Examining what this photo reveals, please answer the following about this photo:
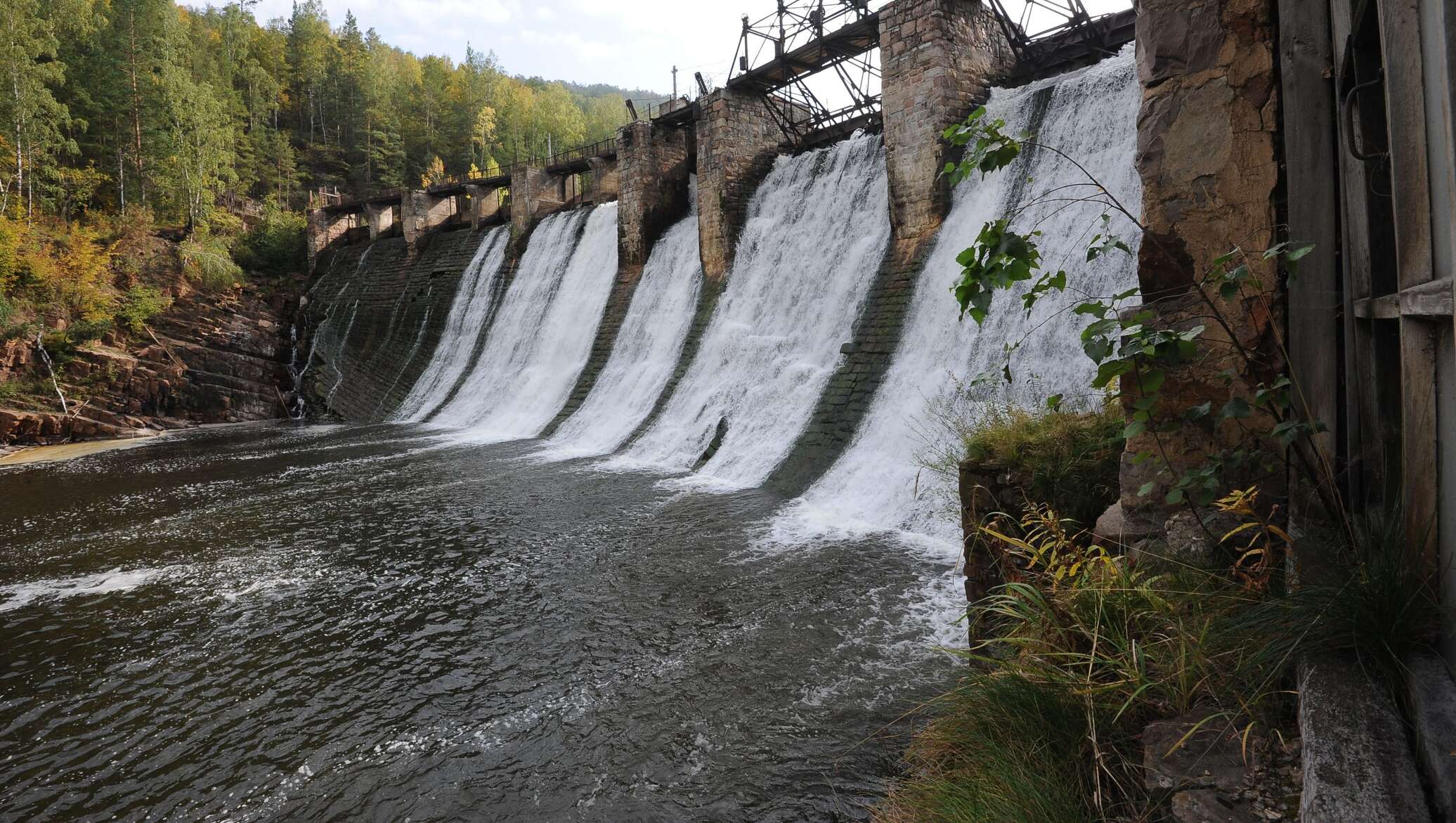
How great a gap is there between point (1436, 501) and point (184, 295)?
96.8 feet

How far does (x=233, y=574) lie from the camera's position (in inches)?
274

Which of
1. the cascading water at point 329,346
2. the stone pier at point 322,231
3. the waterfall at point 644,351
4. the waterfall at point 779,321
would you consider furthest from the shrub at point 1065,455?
the stone pier at point 322,231

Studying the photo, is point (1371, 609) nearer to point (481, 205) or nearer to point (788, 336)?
point (788, 336)

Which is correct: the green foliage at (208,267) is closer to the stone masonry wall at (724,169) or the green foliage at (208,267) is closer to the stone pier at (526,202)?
the stone pier at (526,202)

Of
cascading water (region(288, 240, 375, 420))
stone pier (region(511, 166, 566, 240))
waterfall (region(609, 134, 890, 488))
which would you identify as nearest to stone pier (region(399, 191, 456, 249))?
cascading water (region(288, 240, 375, 420))

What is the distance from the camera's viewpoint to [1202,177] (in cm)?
290

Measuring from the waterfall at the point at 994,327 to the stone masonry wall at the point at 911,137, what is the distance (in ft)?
1.10

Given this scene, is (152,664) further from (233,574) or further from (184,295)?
(184,295)

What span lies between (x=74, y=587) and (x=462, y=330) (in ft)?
51.5

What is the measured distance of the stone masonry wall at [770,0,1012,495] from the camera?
10.6 metres

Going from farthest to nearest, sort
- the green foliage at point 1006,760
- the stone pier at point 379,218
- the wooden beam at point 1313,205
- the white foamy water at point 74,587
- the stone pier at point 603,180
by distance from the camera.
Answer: the stone pier at point 379,218 → the stone pier at point 603,180 → the white foamy water at point 74,587 → the wooden beam at point 1313,205 → the green foliage at point 1006,760

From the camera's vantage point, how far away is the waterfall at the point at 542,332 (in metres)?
17.4

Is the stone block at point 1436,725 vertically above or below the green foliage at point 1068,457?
below

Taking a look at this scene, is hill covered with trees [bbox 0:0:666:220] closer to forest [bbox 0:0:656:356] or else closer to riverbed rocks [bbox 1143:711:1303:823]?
forest [bbox 0:0:656:356]
